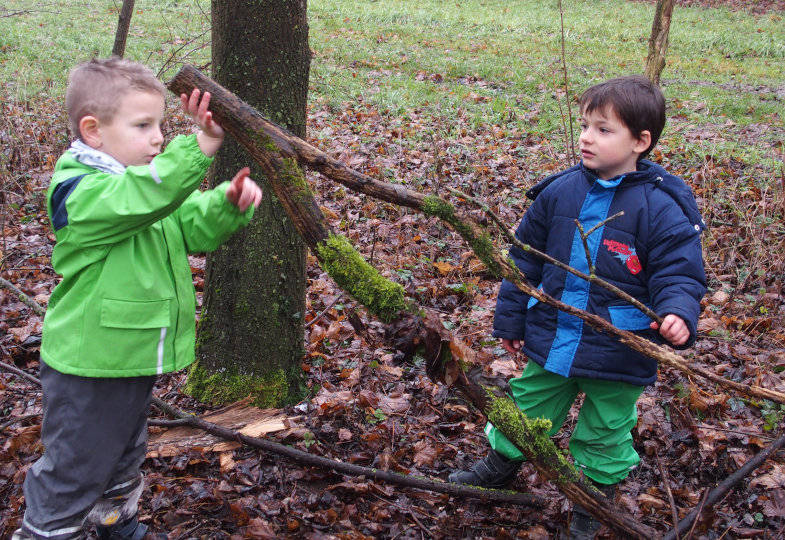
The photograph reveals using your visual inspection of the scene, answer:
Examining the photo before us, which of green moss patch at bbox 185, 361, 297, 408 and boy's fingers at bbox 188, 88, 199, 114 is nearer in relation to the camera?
boy's fingers at bbox 188, 88, 199, 114

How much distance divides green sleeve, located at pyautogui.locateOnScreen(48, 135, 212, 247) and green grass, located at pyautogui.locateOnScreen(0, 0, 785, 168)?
14.0ft

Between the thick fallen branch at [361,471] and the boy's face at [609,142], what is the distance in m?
1.75

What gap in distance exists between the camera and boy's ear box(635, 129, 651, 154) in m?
2.67

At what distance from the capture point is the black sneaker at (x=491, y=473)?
122 inches

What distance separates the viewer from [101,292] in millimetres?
2209

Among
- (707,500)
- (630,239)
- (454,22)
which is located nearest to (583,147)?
(630,239)

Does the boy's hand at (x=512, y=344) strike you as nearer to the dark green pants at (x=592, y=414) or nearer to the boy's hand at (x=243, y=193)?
the dark green pants at (x=592, y=414)

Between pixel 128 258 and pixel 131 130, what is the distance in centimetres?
51

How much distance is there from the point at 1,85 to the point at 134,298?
844cm

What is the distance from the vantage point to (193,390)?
11.9ft

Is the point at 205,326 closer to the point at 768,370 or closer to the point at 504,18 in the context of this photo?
the point at 768,370

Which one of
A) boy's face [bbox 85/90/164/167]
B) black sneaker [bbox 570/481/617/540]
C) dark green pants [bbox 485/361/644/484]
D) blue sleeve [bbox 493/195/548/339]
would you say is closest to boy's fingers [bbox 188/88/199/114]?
boy's face [bbox 85/90/164/167]

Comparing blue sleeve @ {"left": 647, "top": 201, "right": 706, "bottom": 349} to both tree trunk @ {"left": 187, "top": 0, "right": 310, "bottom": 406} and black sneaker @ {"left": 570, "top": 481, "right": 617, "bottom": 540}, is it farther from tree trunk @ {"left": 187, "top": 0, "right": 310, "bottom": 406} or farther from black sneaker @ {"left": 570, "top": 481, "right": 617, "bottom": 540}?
tree trunk @ {"left": 187, "top": 0, "right": 310, "bottom": 406}

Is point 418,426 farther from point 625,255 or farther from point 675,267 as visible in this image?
point 675,267
